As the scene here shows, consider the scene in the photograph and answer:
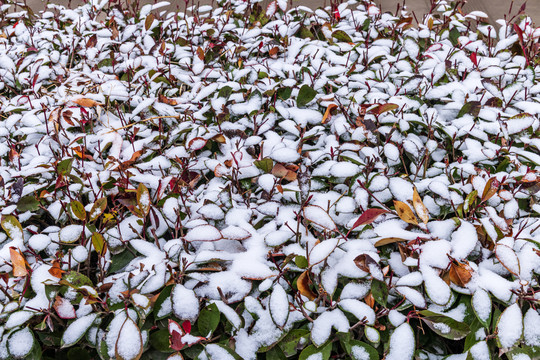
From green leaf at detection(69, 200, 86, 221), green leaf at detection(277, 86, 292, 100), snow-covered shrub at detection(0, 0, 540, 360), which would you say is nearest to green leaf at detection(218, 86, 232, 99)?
snow-covered shrub at detection(0, 0, 540, 360)

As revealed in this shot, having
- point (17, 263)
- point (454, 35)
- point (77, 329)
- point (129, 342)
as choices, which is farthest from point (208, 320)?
point (454, 35)

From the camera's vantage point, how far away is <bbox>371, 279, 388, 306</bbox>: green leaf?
0.96 metres

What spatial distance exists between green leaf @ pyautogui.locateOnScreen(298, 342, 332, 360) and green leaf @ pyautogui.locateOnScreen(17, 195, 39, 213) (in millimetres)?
845

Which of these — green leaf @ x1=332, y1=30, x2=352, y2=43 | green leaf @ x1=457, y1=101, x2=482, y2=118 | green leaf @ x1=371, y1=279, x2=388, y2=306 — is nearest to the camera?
green leaf @ x1=371, y1=279, x2=388, y2=306

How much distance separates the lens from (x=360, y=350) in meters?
0.92

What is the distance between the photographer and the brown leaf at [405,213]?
107 centimetres

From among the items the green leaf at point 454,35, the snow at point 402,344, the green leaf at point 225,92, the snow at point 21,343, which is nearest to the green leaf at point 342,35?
the green leaf at point 454,35

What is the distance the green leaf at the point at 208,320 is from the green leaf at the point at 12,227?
574 millimetres

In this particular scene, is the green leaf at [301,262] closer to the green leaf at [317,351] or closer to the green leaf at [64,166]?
the green leaf at [317,351]

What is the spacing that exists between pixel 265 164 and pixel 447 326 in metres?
0.65

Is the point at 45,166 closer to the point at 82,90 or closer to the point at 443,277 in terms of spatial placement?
the point at 82,90

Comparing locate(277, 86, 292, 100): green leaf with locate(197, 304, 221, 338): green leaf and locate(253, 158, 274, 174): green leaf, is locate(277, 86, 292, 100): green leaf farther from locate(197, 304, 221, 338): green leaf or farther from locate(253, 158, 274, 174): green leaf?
locate(197, 304, 221, 338): green leaf

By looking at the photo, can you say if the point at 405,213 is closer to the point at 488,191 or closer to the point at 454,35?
the point at 488,191

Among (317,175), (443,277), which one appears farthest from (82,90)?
(443,277)
